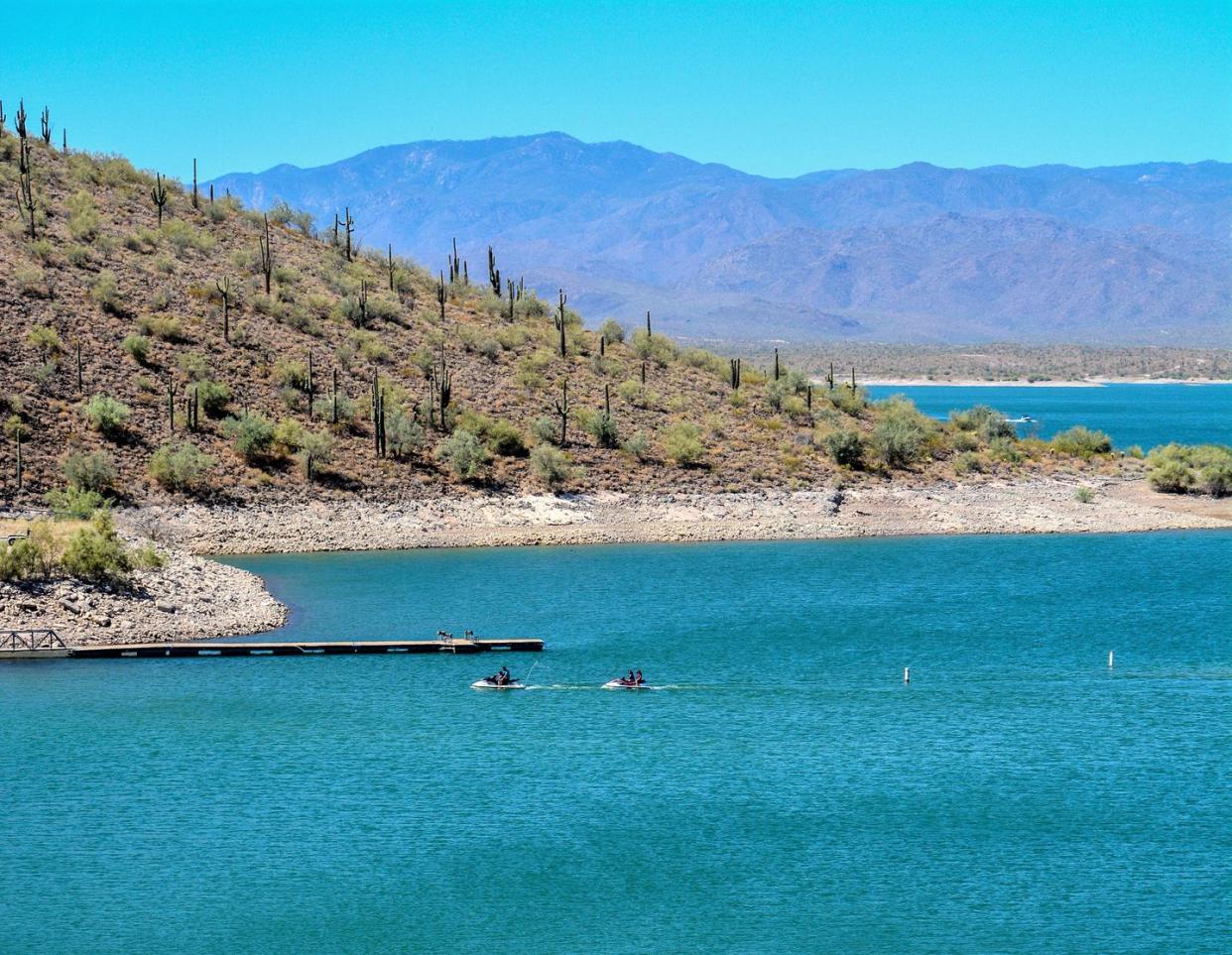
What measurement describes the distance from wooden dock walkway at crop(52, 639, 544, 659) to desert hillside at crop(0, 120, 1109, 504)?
22.2 m

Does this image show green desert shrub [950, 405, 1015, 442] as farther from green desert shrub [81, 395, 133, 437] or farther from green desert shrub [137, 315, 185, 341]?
green desert shrub [81, 395, 133, 437]

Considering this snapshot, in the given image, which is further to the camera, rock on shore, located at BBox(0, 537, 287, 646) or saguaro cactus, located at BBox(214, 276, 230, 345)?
saguaro cactus, located at BBox(214, 276, 230, 345)

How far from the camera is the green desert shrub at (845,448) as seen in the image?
8381cm

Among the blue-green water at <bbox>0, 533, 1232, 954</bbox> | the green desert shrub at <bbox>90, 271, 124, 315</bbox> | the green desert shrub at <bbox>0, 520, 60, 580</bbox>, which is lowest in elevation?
the blue-green water at <bbox>0, 533, 1232, 954</bbox>

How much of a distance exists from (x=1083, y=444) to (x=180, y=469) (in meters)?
51.9

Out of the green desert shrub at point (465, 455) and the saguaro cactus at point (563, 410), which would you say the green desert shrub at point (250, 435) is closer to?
the green desert shrub at point (465, 455)

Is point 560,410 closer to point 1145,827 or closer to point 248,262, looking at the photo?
point 248,262

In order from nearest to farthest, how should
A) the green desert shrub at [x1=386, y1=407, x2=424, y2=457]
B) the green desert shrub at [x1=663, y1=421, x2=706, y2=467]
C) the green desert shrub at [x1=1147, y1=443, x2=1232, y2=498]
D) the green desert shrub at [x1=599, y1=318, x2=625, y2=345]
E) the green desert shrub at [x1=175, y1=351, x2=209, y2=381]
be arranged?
the green desert shrub at [x1=386, y1=407, x2=424, y2=457] < the green desert shrub at [x1=175, y1=351, x2=209, y2=381] < the green desert shrub at [x1=1147, y1=443, x2=1232, y2=498] < the green desert shrub at [x1=663, y1=421, x2=706, y2=467] < the green desert shrub at [x1=599, y1=318, x2=625, y2=345]

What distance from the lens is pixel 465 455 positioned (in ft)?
251

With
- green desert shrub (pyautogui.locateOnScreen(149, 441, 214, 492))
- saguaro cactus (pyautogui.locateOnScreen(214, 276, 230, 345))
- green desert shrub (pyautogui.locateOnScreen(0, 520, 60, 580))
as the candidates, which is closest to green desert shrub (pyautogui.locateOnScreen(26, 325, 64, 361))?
saguaro cactus (pyautogui.locateOnScreen(214, 276, 230, 345))

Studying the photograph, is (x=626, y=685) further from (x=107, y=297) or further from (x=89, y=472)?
(x=107, y=297)

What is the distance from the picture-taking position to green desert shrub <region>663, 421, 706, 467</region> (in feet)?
266

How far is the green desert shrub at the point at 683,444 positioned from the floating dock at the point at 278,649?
3415 cm

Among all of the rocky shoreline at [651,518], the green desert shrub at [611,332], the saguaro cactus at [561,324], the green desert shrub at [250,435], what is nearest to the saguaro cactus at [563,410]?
the saguaro cactus at [561,324]
